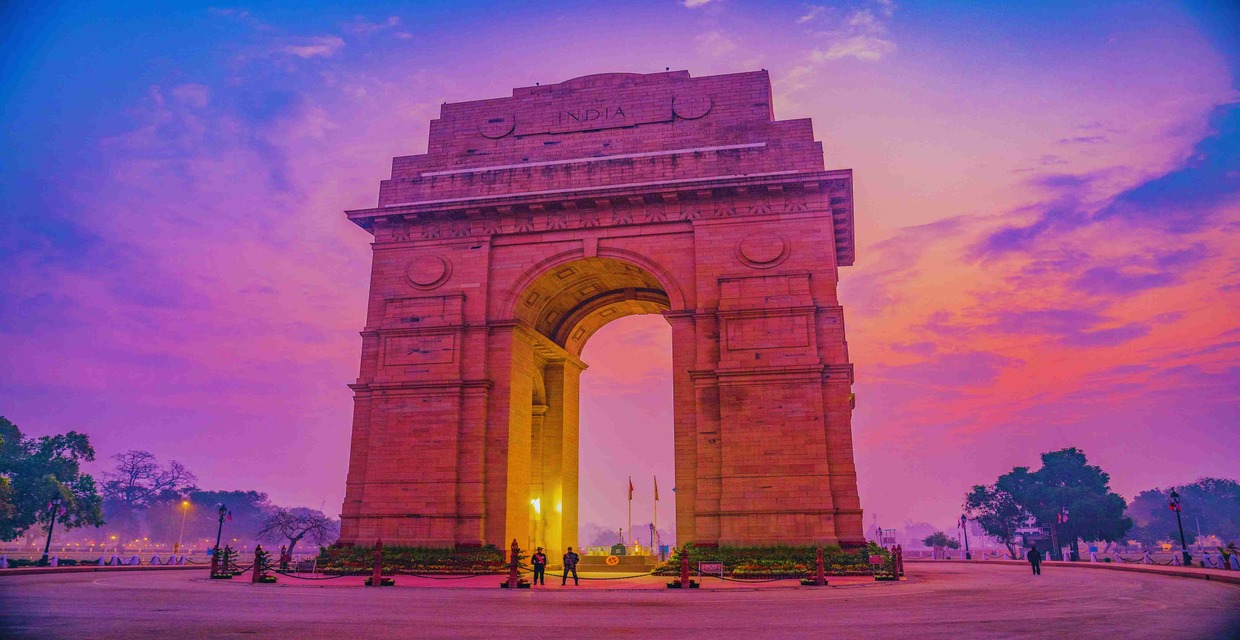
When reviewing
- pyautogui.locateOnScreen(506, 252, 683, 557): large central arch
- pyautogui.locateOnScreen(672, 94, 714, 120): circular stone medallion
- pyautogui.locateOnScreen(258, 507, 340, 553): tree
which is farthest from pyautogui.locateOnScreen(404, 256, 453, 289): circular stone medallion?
pyautogui.locateOnScreen(258, 507, 340, 553): tree

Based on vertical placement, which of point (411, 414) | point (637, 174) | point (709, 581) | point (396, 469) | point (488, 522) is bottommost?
point (709, 581)

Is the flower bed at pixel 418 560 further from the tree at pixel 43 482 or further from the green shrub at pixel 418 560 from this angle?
the tree at pixel 43 482

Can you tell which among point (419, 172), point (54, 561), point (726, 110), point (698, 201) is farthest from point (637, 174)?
point (54, 561)

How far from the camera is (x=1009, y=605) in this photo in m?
13.3

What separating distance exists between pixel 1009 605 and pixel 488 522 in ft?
55.4

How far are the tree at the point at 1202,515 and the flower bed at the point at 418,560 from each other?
110845mm

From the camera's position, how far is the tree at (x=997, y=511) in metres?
83.6

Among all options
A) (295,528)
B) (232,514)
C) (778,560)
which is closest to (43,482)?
(295,528)

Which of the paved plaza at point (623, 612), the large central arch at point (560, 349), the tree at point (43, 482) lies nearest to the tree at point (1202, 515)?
the large central arch at point (560, 349)

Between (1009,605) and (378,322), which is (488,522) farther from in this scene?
(1009,605)

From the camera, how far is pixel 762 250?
88.9ft

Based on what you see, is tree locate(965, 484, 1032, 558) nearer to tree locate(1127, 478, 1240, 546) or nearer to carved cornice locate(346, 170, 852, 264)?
tree locate(1127, 478, 1240, 546)

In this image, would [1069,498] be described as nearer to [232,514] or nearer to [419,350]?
[419,350]

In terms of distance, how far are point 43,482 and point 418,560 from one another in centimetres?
4554
